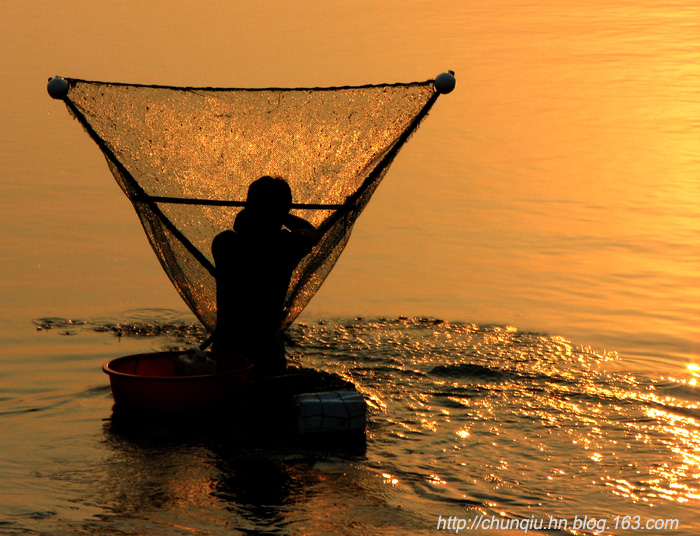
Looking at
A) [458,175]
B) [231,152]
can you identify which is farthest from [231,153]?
[458,175]

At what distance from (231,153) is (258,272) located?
4.34 feet

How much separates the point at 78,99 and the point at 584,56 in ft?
44.6

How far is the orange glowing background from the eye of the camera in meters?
8.34

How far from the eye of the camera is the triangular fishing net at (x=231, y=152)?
6.41 m

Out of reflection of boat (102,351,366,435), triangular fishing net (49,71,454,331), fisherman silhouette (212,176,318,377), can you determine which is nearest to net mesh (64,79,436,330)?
triangular fishing net (49,71,454,331)

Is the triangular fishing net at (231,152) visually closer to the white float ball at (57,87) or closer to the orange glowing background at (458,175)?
the white float ball at (57,87)

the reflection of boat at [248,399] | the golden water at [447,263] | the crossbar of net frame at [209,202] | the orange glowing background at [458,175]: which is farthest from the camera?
the orange glowing background at [458,175]

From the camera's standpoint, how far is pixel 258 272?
5.74 meters

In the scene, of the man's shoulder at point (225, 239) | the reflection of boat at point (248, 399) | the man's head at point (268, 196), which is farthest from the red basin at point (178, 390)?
the man's head at point (268, 196)

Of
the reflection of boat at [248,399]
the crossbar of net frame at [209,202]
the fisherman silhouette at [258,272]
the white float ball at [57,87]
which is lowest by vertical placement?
the reflection of boat at [248,399]

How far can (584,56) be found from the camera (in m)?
18.5

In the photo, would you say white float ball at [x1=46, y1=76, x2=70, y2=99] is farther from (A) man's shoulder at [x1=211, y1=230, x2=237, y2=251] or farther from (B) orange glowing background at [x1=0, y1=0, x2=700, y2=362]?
(B) orange glowing background at [x1=0, y1=0, x2=700, y2=362]

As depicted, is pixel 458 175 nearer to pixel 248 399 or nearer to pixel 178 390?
pixel 248 399

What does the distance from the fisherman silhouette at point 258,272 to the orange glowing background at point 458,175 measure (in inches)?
84.6
